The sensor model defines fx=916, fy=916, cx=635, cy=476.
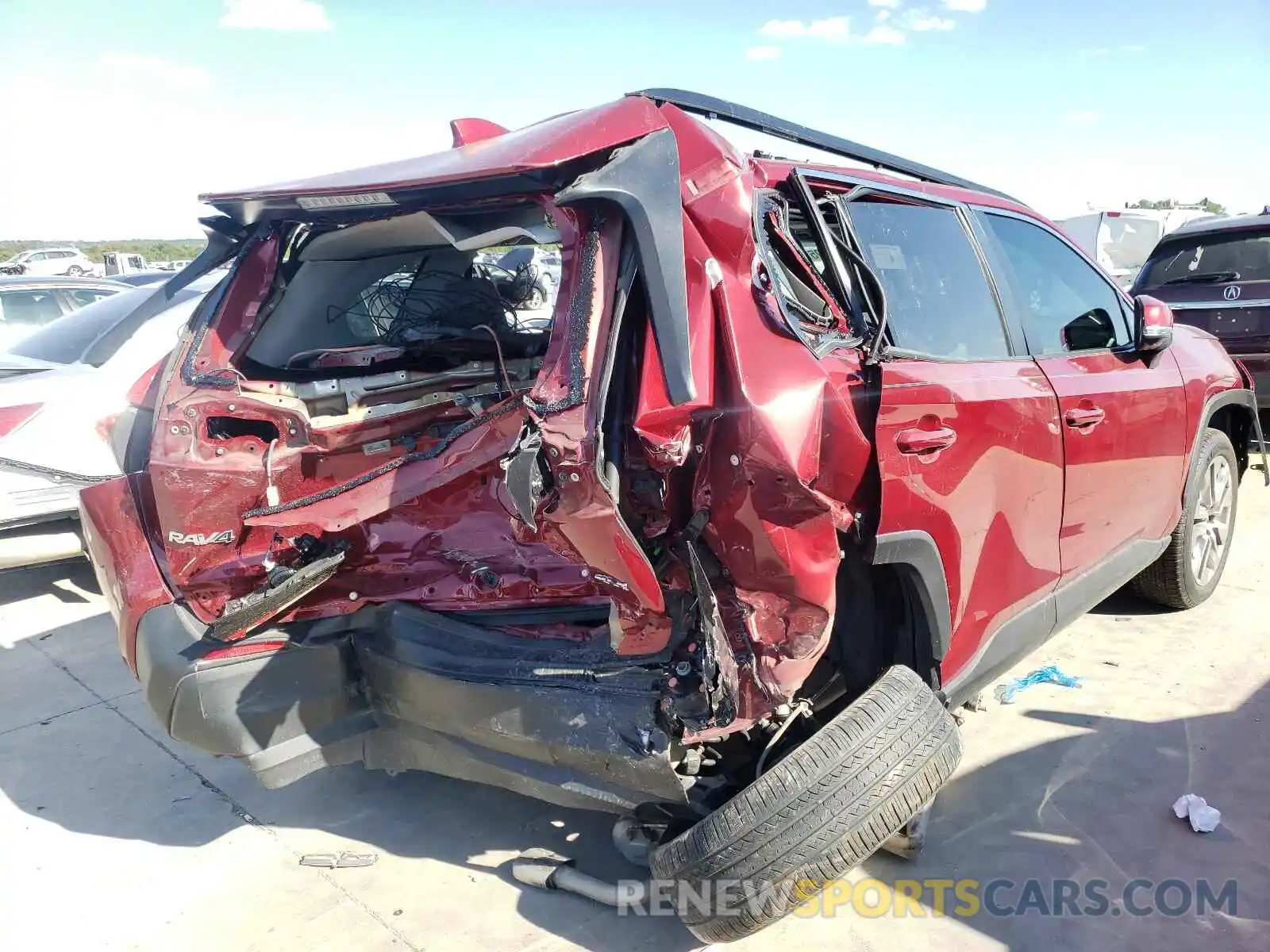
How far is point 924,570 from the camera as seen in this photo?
2477mm

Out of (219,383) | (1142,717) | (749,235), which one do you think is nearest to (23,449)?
(219,383)

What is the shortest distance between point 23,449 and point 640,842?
3.82 metres

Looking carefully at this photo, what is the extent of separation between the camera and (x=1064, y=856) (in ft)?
9.14

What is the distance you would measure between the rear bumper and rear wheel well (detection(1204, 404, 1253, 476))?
369cm

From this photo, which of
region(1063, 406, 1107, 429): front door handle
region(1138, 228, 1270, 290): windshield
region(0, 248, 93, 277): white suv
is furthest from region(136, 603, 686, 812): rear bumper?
region(0, 248, 93, 277): white suv

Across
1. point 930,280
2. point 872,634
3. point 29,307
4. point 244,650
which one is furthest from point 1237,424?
point 29,307

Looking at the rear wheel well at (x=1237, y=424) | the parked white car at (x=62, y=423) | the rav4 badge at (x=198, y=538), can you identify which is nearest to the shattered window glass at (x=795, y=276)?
the rav4 badge at (x=198, y=538)

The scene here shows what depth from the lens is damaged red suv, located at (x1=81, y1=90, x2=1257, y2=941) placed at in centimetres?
212

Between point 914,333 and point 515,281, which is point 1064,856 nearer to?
point 914,333

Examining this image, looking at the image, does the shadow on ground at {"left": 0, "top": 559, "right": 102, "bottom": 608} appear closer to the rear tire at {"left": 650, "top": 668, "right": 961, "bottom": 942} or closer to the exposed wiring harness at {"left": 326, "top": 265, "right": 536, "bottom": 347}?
the exposed wiring harness at {"left": 326, "top": 265, "right": 536, "bottom": 347}

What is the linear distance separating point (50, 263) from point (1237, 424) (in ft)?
100

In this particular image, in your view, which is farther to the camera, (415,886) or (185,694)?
(415,886)

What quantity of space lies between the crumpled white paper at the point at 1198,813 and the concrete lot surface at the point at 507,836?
0.04 meters

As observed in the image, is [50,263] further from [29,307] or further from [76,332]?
[76,332]
